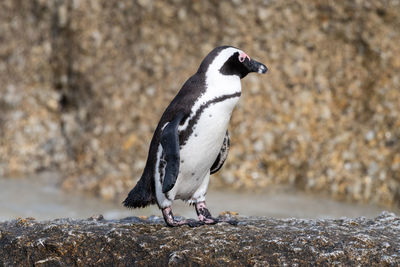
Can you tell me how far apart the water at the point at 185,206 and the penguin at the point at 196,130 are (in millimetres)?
3392

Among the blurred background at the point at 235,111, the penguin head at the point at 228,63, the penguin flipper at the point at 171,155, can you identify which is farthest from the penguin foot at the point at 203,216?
the blurred background at the point at 235,111

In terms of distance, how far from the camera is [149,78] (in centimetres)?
884

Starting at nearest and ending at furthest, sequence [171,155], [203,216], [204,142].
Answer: [171,155] → [204,142] → [203,216]

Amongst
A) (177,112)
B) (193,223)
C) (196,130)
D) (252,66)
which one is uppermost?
(252,66)

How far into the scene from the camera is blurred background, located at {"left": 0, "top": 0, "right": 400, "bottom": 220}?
26.8ft

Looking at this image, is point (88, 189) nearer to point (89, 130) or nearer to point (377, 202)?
point (89, 130)

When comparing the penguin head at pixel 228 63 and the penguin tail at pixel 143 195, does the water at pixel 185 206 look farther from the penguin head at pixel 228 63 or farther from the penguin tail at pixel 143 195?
the penguin head at pixel 228 63

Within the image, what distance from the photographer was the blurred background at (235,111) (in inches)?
321

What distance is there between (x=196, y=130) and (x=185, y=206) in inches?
168

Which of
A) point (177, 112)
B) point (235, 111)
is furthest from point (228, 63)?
point (235, 111)

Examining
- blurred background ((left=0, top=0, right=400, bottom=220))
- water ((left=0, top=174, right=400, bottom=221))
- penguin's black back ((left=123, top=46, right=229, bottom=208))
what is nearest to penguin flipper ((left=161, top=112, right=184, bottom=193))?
penguin's black back ((left=123, top=46, right=229, bottom=208))

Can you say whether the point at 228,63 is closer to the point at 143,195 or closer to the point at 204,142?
the point at 204,142

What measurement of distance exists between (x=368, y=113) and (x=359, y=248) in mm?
5106

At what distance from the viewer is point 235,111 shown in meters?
8.66
